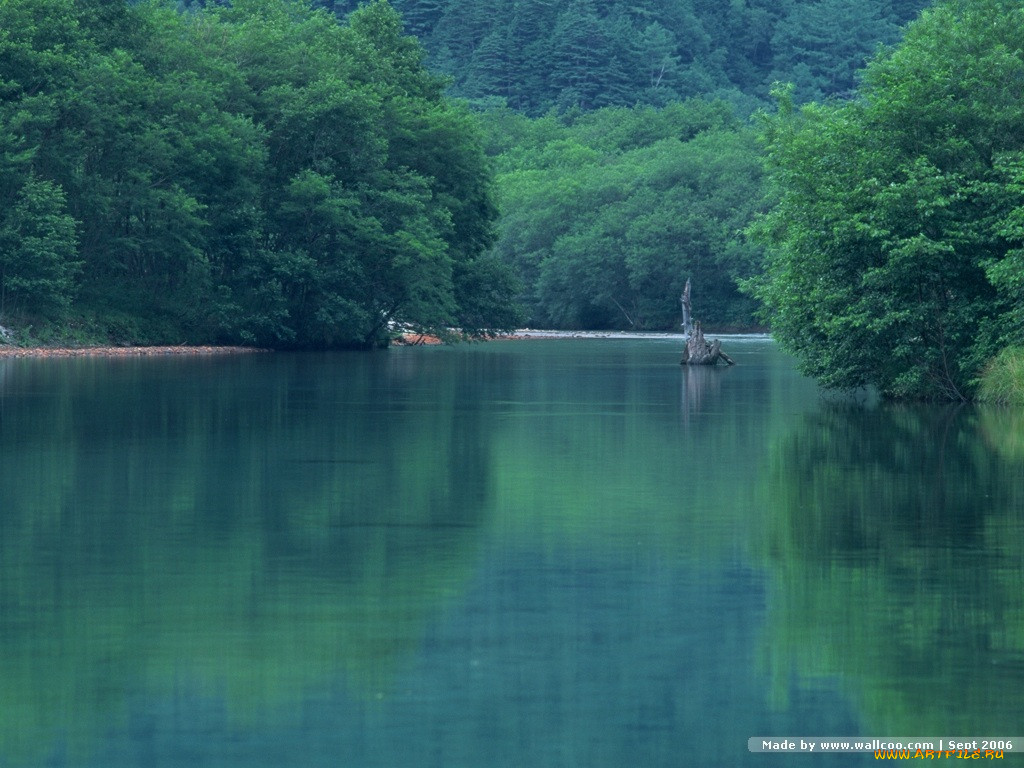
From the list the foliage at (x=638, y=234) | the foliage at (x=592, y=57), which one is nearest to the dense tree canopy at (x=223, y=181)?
the foliage at (x=638, y=234)

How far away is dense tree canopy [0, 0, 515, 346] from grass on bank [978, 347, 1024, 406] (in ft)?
118

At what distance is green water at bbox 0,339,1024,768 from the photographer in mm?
8844

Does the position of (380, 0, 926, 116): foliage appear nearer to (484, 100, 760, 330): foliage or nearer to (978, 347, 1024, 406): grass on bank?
(484, 100, 760, 330): foliage

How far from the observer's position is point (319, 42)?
82.2 meters

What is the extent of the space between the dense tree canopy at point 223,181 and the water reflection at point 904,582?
149ft

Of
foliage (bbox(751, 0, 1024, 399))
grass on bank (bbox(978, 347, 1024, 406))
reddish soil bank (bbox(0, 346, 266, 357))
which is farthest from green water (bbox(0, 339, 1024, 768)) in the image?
reddish soil bank (bbox(0, 346, 266, 357))

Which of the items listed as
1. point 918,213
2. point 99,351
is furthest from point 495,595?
point 99,351

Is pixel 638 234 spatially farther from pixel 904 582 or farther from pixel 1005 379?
pixel 904 582

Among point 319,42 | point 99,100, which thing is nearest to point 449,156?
point 319,42

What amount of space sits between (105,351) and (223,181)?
36.5 feet

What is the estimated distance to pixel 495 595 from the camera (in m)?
12.4

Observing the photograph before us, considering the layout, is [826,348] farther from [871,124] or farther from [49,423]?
[49,423]

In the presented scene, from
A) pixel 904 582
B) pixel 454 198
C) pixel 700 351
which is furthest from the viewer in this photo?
pixel 454 198

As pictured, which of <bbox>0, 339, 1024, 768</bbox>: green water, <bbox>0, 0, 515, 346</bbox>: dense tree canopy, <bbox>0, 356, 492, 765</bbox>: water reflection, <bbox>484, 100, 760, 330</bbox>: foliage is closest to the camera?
<bbox>0, 339, 1024, 768</bbox>: green water
